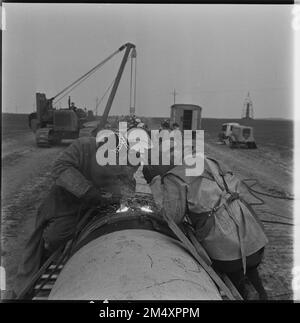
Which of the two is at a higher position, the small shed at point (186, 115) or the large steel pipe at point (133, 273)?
the small shed at point (186, 115)

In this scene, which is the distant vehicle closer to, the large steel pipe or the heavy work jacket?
the heavy work jacket

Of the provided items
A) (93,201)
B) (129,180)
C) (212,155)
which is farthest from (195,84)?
(93,201)

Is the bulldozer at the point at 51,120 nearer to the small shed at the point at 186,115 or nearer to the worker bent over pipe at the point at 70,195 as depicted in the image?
the worker bent over pipe at the point at 70,195

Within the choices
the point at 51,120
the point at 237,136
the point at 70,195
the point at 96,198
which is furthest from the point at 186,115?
the point at 51,120

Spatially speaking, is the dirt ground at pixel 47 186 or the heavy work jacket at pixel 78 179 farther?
the heavy work jacket at pixel 78 179

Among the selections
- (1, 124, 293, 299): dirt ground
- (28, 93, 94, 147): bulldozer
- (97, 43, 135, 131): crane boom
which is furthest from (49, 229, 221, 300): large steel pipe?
(28, 93, 94, 147): bulldozer

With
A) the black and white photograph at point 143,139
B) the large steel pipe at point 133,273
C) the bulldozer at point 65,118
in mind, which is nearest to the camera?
the large steel pipe at point 133,273

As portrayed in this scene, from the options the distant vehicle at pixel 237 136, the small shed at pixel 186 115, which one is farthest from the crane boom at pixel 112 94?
the distant vehicle at pixel 237 136
